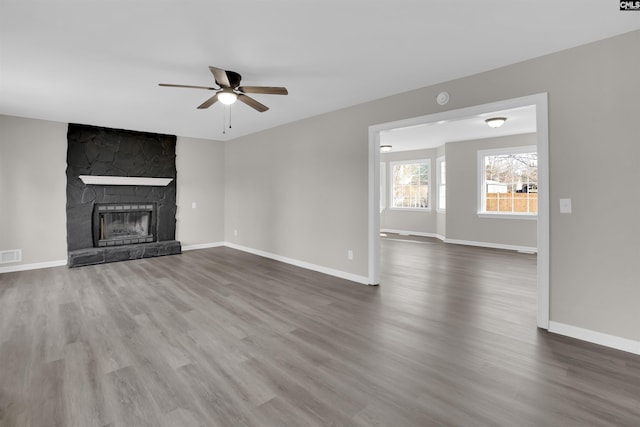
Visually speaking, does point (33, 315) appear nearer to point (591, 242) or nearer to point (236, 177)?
point (236, 177)

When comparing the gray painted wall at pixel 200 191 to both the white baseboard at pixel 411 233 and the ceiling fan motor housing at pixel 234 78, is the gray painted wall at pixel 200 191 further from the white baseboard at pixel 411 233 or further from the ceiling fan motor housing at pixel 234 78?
the white baseboard at pixel 411 233

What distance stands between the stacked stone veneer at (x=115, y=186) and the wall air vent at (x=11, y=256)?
0.66 meters

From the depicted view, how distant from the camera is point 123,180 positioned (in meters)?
6.21

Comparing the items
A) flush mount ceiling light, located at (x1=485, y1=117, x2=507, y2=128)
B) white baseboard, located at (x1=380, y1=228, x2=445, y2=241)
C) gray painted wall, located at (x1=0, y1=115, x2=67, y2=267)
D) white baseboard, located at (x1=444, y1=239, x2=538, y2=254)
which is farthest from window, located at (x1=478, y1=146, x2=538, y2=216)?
gray painted wall, located at (x1=0, y1=115, x2=67, y2=267)

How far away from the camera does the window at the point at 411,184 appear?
30.2 ft

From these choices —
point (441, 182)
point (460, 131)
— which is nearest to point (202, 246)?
point (460, 131)

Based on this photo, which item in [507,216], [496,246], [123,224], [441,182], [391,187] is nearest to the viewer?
[123,224]

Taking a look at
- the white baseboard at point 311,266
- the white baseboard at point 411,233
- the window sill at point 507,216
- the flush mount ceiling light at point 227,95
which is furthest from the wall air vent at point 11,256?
the window sill at point 507,216

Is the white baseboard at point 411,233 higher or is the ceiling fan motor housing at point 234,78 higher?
the ceiling fan motor housing at point 234,78

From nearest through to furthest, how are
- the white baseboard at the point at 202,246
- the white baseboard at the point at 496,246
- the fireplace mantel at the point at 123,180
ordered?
the fireplace mantel at the point at 123,180 < the white baseboard at the point at 496,246 < the white baseboard at the point at 202,246

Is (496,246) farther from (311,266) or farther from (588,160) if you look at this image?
(588,160)

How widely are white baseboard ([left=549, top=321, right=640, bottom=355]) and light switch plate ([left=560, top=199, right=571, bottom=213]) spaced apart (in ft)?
3.43

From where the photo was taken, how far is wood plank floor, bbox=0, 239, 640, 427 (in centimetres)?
183

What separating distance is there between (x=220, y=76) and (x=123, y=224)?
16.0ft
